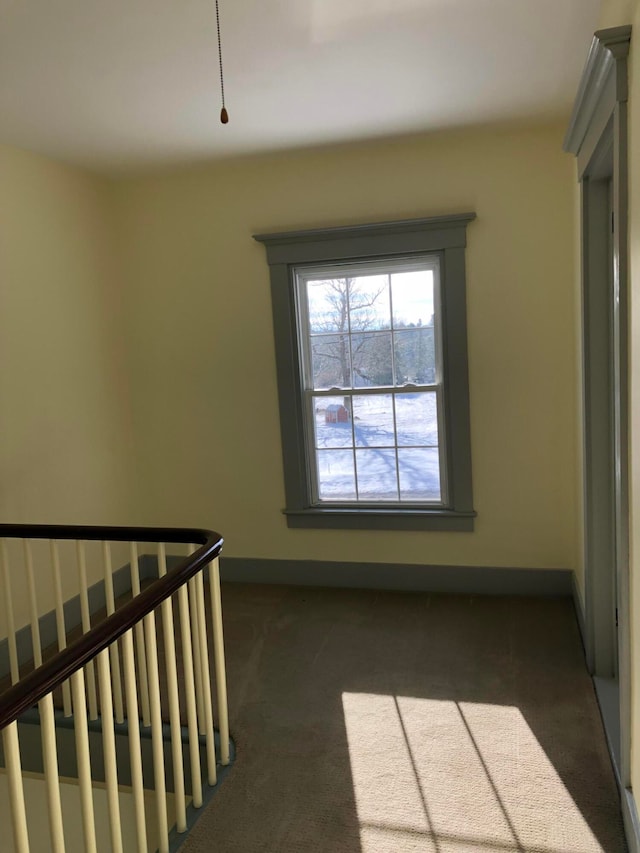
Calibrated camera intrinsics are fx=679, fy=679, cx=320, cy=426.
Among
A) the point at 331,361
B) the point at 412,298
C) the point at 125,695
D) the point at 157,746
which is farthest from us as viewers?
the point at 331,361

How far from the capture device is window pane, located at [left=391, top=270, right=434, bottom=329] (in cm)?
403

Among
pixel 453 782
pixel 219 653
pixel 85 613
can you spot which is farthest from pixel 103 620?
pixel 453 782

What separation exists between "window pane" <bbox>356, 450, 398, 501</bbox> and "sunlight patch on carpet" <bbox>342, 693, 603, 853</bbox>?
4.95ft

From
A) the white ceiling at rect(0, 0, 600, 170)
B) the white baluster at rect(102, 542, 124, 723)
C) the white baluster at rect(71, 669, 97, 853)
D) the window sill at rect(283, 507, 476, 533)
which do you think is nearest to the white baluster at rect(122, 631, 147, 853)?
the white baluster at rect(71, 669, 97, 853)

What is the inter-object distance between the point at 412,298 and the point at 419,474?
3.52 ft

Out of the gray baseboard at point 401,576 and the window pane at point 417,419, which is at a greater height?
the window pane at point 417,419

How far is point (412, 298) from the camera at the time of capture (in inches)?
160

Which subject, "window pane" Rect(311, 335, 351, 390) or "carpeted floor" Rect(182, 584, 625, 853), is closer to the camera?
"carpeted floor" Rect(182, 584, 625, 853)

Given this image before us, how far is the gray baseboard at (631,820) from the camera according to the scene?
75.7 inches

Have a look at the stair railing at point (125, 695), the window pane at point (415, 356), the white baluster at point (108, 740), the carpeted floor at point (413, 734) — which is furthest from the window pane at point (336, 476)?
the white baluster at point (108, 740)

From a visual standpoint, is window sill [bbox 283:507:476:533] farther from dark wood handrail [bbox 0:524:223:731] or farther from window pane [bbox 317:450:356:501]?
dark wood handrail [bbox 0:524:223:731]

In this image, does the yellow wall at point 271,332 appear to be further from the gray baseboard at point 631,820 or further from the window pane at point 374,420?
the gray baseboard at point 631,820

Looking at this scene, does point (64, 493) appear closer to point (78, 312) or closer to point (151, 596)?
point (78, 312)

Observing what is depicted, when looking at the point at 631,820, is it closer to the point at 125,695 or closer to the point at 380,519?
the point at 125,695
